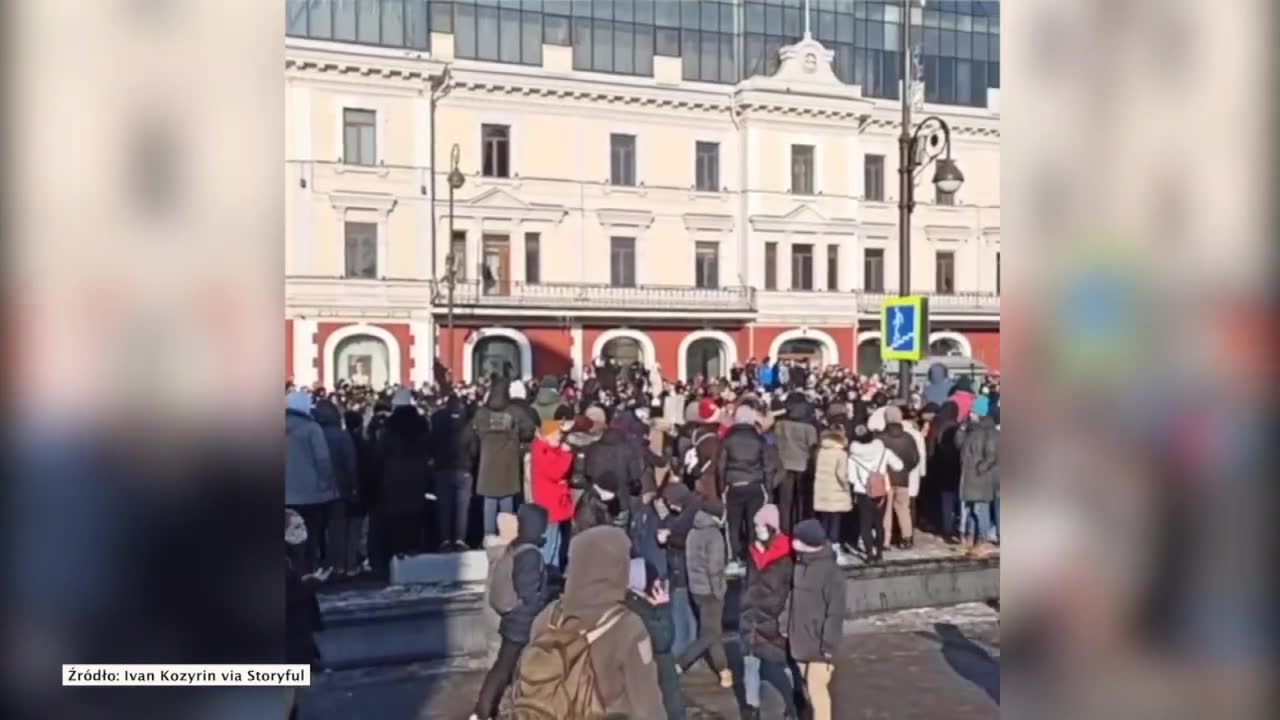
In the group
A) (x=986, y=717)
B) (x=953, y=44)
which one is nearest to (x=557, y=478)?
(x=986, y=717)

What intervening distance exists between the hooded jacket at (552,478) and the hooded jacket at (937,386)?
2592 millimetres

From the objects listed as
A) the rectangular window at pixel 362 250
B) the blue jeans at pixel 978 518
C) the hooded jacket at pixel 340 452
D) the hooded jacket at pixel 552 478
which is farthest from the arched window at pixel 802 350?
the hooded jacket at pixel 340 452

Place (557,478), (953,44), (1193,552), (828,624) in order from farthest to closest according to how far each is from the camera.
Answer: (557,478), (828,624), (953,44), (1193,552)

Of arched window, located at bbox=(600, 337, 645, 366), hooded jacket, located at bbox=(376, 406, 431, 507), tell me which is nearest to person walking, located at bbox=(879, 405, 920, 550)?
hooded jacket, located at bbox=(376, 406, 431, 507)

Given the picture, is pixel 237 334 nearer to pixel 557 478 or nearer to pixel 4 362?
pixel 4 362

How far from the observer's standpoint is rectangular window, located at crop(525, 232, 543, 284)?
39.3ft

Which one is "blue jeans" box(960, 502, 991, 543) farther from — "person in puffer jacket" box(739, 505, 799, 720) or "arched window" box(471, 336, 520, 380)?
"arched window" box(471, 336, 520, 380)

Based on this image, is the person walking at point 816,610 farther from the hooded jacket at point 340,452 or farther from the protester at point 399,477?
the protester at point 399,477

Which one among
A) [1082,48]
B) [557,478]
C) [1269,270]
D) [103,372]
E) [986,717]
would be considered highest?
[1082,48]

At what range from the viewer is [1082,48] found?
2.18 metres

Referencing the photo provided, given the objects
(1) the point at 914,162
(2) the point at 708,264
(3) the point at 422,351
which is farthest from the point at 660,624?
(2) the point at 708,264

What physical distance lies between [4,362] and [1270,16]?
8.07ft

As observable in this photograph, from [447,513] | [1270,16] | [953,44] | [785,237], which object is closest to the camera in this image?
[1270,16]

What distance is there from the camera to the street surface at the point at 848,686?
212 inches
